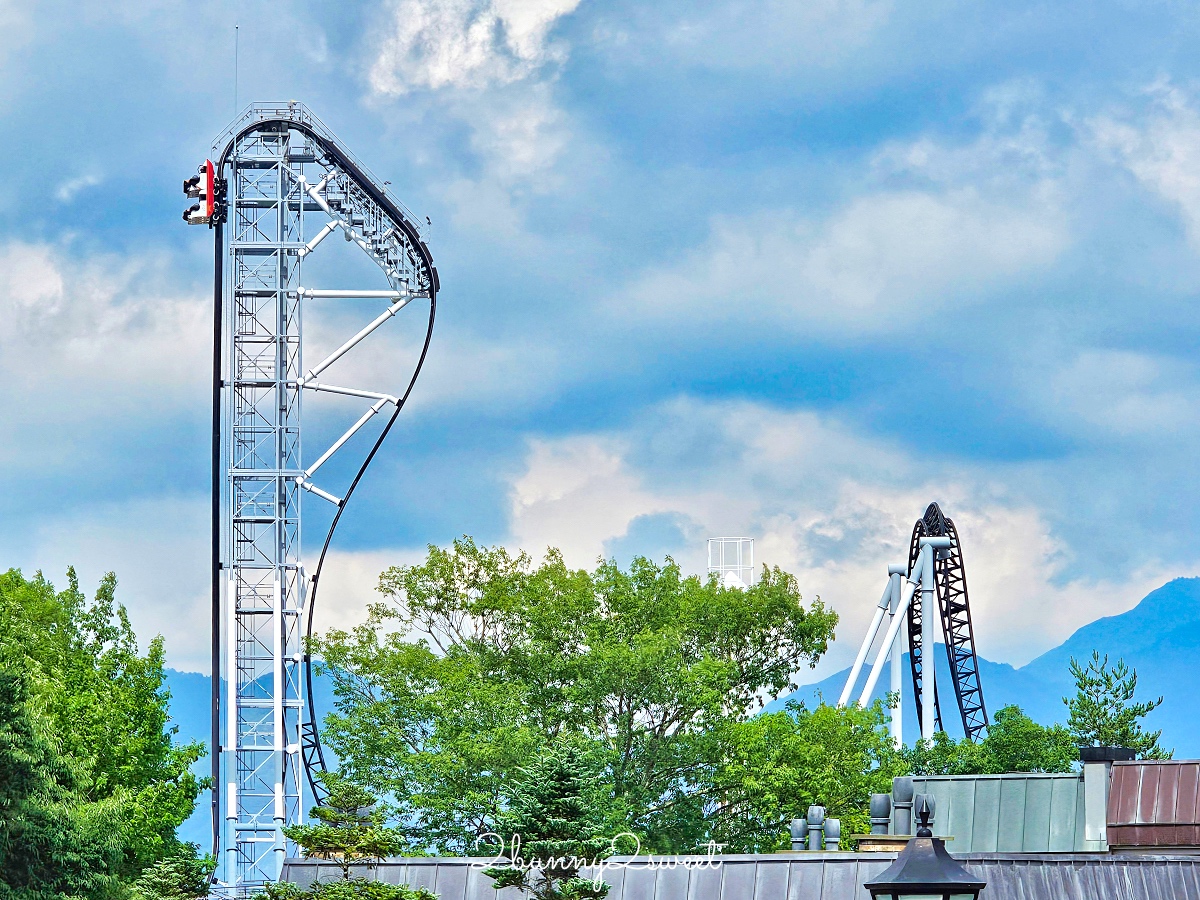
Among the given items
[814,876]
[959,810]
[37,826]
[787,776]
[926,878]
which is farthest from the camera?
[787,776]

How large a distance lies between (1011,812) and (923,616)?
34.5 metres

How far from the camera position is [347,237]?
48438 mm

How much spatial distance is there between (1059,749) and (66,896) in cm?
4303

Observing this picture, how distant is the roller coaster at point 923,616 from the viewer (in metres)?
64.1

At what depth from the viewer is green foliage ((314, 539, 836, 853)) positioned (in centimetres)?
4866

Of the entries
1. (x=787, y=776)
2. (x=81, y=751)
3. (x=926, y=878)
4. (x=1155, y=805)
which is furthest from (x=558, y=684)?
(x=926, y=878)

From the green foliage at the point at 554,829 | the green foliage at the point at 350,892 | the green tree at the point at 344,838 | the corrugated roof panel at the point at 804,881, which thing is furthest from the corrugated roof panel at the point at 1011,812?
the green foliage at the point at 350,892

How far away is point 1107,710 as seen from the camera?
60.7 meters

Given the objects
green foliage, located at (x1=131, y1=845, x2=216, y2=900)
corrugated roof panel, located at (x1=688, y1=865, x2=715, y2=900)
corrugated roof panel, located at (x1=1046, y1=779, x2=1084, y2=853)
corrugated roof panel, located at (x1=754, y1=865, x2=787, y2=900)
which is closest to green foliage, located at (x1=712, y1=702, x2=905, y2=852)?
corrugated roof panel, located at (x1=1046, y1=779, x2=1084, y2=853)

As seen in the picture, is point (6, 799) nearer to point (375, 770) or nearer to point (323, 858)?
point (323, 858)

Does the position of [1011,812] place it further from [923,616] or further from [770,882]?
[923,616]

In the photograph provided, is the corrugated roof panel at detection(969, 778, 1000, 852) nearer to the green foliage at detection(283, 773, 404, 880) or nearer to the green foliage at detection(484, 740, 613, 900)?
the green foliage at detection(283, 773, 404, 880)

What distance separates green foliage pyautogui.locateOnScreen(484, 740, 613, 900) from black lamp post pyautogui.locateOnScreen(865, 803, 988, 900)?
10427mm

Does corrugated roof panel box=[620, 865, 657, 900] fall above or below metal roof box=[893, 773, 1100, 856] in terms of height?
below
